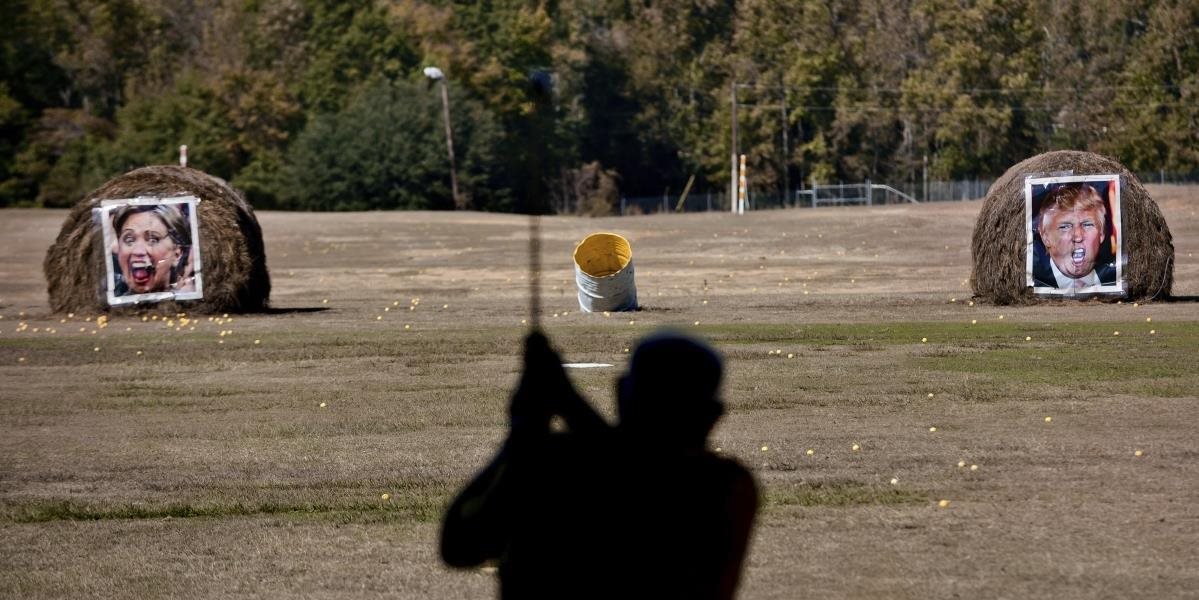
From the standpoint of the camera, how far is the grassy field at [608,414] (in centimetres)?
841

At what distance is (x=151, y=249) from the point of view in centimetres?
2481

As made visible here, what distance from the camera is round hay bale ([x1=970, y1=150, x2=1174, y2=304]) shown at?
23.8 meters

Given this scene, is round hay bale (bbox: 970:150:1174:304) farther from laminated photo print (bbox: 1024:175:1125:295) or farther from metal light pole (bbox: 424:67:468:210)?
metal light pole (bbox: 424:67:468:210)

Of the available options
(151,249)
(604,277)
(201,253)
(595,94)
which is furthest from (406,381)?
(595,94)

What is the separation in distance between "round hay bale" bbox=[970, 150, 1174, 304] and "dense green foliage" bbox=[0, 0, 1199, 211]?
5035 centimetres

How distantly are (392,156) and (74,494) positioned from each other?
63841mm

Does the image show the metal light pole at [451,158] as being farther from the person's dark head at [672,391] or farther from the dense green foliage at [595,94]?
the person's dark head at [672,391]

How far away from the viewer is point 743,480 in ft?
12.9

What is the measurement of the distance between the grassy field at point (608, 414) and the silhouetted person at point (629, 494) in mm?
4096

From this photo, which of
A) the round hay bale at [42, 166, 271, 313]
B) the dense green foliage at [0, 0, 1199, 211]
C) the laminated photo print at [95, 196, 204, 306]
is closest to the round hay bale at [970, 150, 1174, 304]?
the round hay bale at [42, 166, 271, 313]

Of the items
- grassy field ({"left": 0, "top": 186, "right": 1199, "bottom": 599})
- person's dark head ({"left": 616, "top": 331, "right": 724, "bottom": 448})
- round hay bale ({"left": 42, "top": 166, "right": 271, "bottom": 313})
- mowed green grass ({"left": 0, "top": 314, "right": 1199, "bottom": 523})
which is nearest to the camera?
person's dark head ({"left": 616, "top": 331, "right": 724, "bottom": 448})

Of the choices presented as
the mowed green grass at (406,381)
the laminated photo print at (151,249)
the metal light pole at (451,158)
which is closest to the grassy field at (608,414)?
the mowed green grass at (406,381)

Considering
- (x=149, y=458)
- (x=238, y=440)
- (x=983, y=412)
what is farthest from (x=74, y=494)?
(x=983, y=412)

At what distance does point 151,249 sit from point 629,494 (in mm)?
22143
